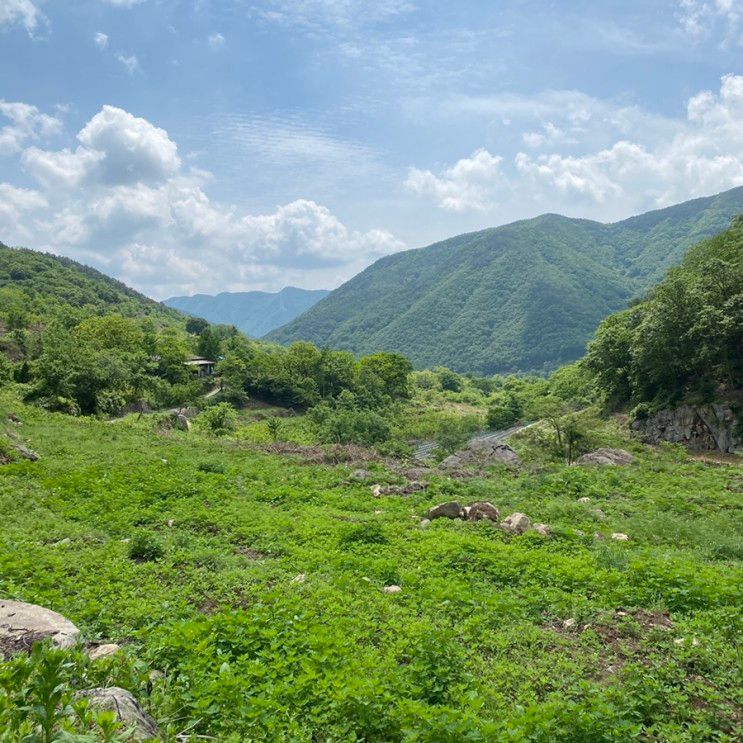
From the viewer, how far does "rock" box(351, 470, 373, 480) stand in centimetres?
1981

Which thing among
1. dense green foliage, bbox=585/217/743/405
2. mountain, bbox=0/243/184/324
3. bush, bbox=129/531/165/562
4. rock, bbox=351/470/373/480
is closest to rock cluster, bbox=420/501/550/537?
rock, bbox=351/470/373/480

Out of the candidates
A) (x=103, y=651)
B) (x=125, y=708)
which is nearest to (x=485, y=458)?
(x=103, y=651)

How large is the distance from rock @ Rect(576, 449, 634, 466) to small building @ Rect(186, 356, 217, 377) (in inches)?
2605

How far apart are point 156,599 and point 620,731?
21.7ft

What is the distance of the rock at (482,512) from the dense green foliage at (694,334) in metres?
26.5

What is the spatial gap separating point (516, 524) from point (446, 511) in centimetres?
213

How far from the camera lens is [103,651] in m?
6.16

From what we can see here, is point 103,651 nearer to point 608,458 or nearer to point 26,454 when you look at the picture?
point 26,454

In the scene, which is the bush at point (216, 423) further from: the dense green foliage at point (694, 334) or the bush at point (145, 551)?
the dense green foliage at point (694, 334)

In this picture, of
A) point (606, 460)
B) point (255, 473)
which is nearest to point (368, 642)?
point (255, 473)

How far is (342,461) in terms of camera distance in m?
24.6

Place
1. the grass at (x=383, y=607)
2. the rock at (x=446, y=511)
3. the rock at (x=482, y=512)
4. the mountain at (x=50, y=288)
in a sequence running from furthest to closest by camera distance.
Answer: the mountain at (x=50, y=288)
the rock at (x=446, y=511)
the rock at (x=482, y=512)
the grass at (x=383, y=607)

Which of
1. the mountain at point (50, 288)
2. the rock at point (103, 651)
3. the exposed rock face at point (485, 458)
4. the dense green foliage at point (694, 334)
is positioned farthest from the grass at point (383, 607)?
the mountain at point (50, 288)

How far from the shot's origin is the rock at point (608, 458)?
23188mm
